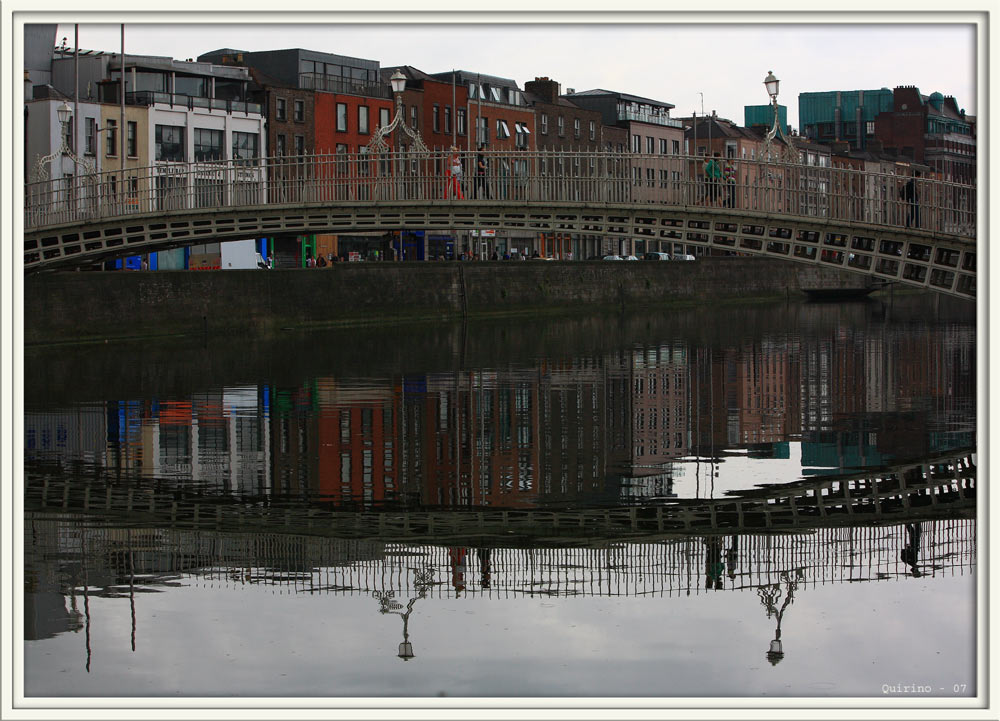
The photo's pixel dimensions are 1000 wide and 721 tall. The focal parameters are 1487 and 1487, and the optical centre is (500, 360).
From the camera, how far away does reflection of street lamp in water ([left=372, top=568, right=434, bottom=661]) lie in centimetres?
963

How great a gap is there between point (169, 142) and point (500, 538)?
160ft

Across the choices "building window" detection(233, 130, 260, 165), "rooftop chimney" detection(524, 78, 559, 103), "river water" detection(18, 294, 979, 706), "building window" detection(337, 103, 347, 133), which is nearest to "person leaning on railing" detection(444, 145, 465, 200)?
"river water" detection(18, 294, 979, 706)

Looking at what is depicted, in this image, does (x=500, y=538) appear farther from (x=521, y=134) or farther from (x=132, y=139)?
(x=521, y=134)

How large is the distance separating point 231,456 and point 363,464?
202 centimetres

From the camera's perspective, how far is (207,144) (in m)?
60.7

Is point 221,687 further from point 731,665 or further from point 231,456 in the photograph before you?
point 231,456

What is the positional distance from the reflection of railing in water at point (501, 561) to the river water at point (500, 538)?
43 millimetres

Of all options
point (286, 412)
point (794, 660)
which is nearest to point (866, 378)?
point (286, 412)

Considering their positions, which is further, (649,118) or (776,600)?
A: (649,118)

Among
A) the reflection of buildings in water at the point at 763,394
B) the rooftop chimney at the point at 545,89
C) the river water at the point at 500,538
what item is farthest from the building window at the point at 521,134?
the river water at the point at 500,538

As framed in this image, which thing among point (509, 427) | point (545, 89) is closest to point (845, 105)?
point (545, 89)

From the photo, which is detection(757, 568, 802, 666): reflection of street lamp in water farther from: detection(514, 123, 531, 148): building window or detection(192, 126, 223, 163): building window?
detection(514, 123, 531, 148): building window

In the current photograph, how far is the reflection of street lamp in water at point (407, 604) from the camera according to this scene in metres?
9.63

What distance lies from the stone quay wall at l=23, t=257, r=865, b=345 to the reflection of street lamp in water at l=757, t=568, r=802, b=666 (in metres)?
21.7
